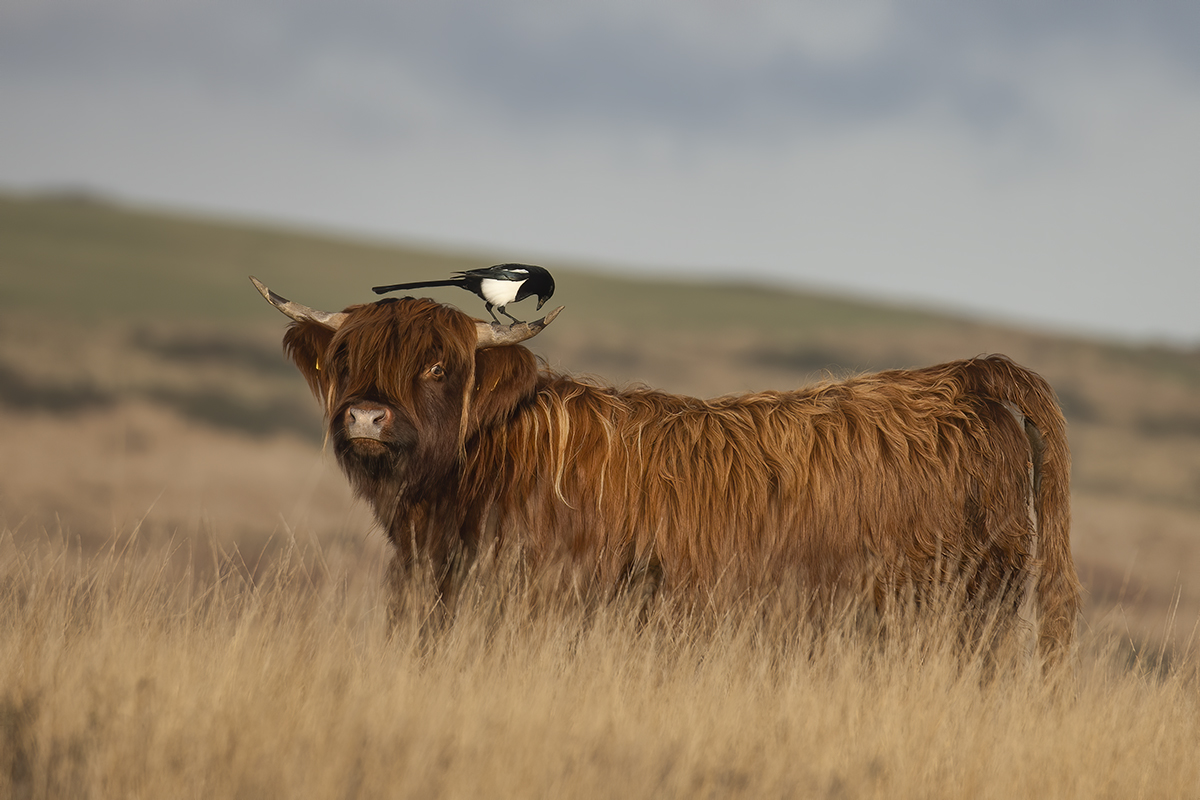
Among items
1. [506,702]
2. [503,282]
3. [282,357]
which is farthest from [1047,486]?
[282,357]

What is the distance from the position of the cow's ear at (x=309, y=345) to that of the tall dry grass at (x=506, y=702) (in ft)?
3.13

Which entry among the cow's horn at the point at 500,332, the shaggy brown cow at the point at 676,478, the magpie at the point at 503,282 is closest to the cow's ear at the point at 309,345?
the shaggy brown cow at the point at 676,478

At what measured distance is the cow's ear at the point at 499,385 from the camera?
16.3 feet

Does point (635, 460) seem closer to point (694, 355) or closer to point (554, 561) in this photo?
point (554, 561)

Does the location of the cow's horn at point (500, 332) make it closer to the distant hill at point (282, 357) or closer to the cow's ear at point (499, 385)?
the cow's ear at point (499, 385)

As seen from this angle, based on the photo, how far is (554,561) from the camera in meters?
4.80

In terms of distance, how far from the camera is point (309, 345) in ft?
17.0

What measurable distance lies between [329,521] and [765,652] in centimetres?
1665

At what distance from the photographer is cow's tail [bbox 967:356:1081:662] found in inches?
201

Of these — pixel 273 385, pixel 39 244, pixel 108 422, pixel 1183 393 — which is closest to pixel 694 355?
pixel 273 385

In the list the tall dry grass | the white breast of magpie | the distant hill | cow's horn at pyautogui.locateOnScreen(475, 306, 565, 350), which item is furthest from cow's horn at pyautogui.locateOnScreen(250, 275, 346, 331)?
the distant hill

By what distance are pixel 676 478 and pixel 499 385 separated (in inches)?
37.4

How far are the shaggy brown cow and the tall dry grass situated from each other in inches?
11.2

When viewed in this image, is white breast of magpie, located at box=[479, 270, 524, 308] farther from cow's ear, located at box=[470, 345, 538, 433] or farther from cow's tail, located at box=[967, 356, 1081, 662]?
cow's tail, located at box=[967, 356, 1081, 662]
